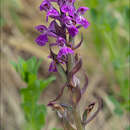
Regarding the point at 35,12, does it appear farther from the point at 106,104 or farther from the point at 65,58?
the point at 65,58


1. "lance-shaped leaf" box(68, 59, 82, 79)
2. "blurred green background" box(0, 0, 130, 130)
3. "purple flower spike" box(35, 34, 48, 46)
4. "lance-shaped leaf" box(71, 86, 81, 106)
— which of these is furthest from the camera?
"blurred green background" box(0, 0, 130, 130)

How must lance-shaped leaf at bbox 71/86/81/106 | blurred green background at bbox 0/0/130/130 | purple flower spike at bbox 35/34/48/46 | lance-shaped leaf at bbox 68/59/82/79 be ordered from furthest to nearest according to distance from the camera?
blurred green background at bbox 0/0/130/130
purple flower spike at bbox 35/34/48/46
lance-shaped leaf at bbox 71/86/81/106
lance-shaped leaf at bbox 68/59/82/79

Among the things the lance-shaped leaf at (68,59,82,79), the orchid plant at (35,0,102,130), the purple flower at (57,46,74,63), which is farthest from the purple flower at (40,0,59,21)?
the lance-shaped leaf at (68,59,82,79)

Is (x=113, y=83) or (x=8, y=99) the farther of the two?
(x=113, y=83)

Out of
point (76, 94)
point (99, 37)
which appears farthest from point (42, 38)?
point (99, 37)

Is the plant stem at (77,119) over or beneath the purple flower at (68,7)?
beneath

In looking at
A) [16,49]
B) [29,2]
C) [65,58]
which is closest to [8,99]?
[16,49]

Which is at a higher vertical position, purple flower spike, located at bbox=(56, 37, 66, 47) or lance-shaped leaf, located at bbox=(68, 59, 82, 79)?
purple flower spike, located at bbox=(56, 37, 66, 47)

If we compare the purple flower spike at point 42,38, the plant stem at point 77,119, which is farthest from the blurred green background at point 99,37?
the purple flower spike at point 42,38

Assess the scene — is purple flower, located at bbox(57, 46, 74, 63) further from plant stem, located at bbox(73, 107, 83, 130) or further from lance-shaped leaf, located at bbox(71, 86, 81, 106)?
plant stem, located at bbox(73, 107, 83, 130)

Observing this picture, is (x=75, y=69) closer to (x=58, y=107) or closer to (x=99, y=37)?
(x=58, y=107)

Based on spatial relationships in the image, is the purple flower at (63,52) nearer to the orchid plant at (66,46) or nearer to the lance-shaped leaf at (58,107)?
the orchid plant at (66,46)
